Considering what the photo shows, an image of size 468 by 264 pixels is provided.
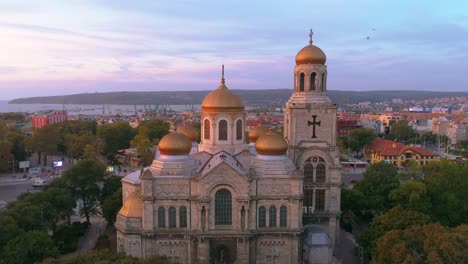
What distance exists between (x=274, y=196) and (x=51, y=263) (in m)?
15.5

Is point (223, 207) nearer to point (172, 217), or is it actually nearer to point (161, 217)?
point (172, 217)

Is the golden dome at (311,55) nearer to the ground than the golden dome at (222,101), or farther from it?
farther from it

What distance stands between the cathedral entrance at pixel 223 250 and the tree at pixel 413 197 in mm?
17902

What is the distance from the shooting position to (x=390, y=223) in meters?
30.2

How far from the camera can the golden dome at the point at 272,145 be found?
30297 millimetres

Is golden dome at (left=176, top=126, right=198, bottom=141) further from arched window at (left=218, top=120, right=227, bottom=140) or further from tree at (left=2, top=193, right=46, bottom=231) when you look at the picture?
tree at (left=2, top=193, right=46, bottom=231)

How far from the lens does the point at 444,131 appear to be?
112 m

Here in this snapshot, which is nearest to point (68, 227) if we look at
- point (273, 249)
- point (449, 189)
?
point (273, 249)

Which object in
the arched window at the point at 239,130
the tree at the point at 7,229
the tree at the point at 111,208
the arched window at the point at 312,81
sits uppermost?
the arched window at the point at 312,81

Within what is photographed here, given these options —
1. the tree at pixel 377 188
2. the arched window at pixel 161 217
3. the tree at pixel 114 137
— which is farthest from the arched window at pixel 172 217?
the tree at pixel 114 137

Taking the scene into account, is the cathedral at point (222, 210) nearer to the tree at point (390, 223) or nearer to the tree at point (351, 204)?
the tree at point (390, 223)

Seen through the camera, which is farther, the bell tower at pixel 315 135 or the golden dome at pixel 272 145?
the bell tower at pixel 315 135

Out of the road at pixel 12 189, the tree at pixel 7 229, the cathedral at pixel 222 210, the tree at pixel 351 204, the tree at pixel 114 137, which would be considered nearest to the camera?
the tree at pixel 7 229

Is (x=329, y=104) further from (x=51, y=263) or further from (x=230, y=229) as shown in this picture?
(x=51, y=263)
